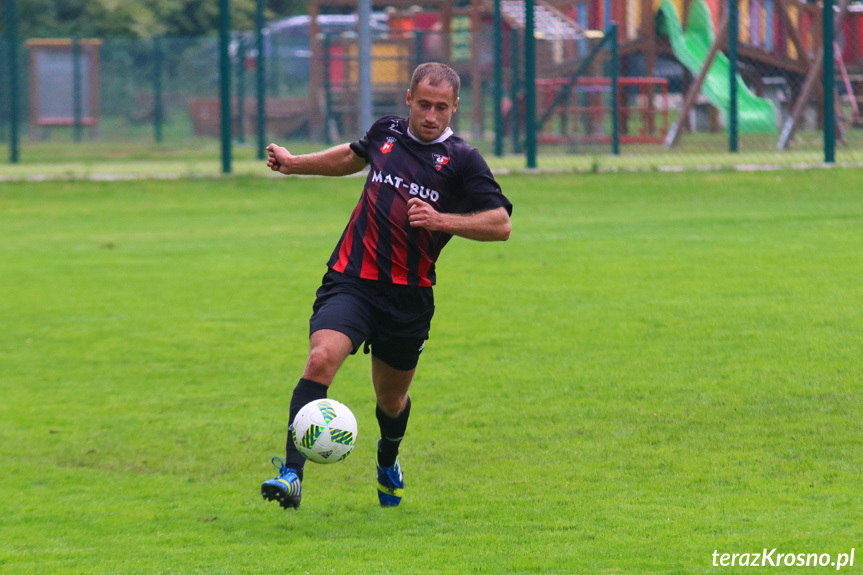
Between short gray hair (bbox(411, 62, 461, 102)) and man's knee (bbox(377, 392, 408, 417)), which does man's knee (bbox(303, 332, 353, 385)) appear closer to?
man's knee (bbox(377, 392, 408, 417))

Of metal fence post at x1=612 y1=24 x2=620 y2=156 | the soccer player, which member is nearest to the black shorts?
the soccer player

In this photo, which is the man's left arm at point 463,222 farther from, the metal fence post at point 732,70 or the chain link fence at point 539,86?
the metal fence post at point 732,70

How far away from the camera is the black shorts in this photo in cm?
515

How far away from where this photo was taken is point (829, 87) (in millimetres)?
18766

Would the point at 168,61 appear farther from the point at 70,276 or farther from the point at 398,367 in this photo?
the point at 398,367

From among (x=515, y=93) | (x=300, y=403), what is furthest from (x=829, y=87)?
(x=300, y=403)

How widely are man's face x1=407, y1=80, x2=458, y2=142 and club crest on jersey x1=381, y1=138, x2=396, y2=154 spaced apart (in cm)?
13

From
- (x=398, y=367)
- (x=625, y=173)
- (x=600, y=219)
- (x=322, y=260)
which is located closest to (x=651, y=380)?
(x=398, y=367)

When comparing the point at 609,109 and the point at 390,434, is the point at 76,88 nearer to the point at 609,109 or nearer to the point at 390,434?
the point at 609,109

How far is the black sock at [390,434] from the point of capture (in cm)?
561

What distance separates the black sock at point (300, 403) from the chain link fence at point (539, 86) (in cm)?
1434

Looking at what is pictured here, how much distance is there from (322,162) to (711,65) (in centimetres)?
1659

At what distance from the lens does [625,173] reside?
18.9m

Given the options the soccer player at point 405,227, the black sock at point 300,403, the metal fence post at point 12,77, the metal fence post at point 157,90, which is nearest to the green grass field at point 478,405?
the black sock at point 300,403
